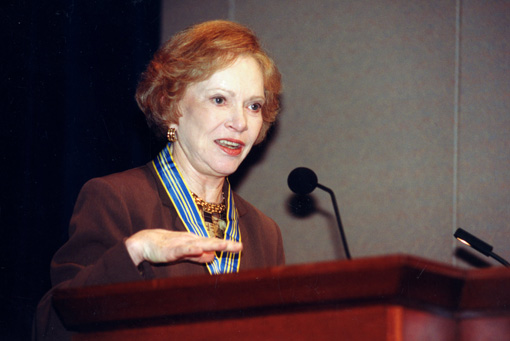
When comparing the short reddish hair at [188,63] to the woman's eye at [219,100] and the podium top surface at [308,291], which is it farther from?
the podium top surface at [308,291]

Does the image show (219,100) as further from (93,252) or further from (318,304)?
(318,304)

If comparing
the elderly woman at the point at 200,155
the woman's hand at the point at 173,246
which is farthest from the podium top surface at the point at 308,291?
the elderly woman at the point at 200,155

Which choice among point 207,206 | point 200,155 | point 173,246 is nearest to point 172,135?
point 200,155

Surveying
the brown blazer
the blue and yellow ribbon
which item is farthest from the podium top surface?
the blue and yellow ribbon

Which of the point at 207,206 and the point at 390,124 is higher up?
the point at 390,124

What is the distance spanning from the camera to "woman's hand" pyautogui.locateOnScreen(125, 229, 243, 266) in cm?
103

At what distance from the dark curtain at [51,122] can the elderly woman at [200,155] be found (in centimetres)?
→ 42

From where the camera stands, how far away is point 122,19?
263cm

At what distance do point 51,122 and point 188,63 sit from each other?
0.71m

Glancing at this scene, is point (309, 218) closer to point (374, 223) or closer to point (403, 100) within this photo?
point (374, 223)

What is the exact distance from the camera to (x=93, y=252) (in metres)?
1.53

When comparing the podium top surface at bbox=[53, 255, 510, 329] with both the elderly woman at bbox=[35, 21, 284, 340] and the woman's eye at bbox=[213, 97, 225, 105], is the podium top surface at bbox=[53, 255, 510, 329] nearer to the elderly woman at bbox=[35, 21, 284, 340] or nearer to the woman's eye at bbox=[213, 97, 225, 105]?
the elderly woman at bbox=[35, 21, 284, 340]

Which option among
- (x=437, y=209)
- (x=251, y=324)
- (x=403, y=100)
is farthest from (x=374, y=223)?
(x=251, y=324)

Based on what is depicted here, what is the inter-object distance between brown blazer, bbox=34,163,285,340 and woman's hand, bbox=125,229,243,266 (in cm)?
3
